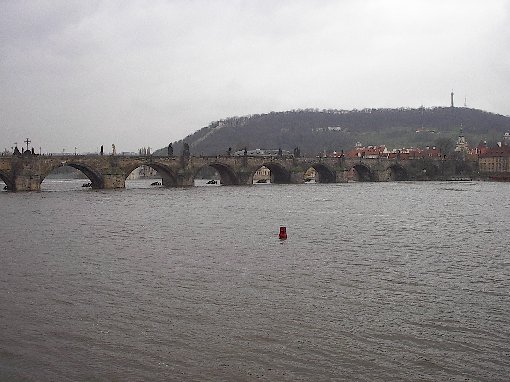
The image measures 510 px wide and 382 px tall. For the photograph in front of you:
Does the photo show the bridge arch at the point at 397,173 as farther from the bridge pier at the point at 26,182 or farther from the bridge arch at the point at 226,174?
the bridge pier at the point at 26,182

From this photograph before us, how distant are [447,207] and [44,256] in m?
33.1

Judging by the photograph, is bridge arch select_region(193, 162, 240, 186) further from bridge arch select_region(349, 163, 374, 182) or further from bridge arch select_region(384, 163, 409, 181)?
bridge arch select_region(384, 163, 409, 181)

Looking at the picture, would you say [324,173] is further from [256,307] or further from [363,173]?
[256,307]

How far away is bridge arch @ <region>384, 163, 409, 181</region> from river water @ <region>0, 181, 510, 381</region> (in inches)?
3561

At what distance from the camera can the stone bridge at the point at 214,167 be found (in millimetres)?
70625

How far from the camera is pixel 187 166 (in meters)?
85.4

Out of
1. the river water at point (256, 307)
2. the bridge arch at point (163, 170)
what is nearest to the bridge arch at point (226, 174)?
the bridge arch at point (163, 170)

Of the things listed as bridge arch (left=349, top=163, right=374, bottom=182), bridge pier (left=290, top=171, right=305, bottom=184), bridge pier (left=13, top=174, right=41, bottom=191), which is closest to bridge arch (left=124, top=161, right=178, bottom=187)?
bridge pier (left=13, top=174, right=41, bottom=191)

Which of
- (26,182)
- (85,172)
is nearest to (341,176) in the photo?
(85,172)

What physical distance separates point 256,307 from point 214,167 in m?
81.7

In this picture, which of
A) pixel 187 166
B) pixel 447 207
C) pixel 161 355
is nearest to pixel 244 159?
pixel 187 166

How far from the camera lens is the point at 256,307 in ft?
43.9

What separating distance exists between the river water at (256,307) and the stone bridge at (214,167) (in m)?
46.8

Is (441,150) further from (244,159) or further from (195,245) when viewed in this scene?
(195,245)
